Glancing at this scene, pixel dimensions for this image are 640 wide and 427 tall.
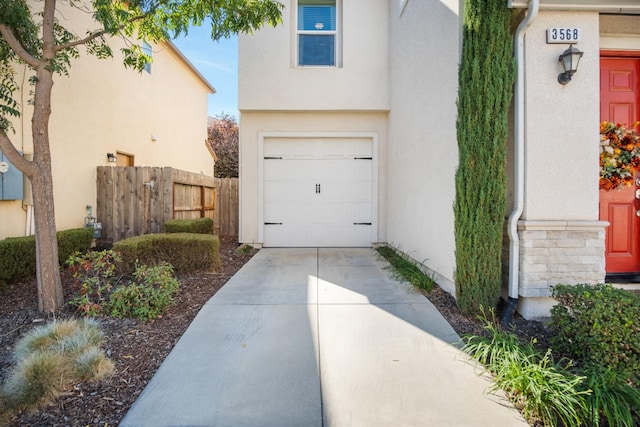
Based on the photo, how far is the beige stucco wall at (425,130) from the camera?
3891 mm

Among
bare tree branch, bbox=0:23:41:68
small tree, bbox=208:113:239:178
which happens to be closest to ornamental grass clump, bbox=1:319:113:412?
bare tree branch, bbox=0:23:41:68

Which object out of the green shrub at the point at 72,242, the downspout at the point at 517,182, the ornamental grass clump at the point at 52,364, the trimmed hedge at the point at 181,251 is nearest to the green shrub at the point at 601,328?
the downspout at the point at 517,182

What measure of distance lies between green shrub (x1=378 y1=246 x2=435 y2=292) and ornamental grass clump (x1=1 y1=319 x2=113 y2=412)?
3.41 meters

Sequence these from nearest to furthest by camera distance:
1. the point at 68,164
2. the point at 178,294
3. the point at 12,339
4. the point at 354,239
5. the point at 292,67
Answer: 1. the point at 12,339
2. the point at 178,294
3. the point at 68,164
4. the point at 292,67
5. the point at 354,239

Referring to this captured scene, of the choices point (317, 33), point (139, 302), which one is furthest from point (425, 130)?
point (139, 302)

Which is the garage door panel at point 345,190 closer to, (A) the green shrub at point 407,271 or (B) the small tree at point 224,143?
(A) the green shrub at point 407,271

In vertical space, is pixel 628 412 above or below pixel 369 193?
below

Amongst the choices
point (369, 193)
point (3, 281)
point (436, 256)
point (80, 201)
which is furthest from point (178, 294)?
point (369, 193)

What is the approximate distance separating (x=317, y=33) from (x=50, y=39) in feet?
16.4

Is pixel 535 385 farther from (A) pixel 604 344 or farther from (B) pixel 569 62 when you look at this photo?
(B) pixel 569 62

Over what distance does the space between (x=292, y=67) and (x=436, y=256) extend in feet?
16.2

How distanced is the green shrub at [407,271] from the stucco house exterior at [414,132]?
0.19 meters

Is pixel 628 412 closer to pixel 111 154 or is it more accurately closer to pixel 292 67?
pixel 292 67

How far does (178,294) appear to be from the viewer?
13.1 ft
